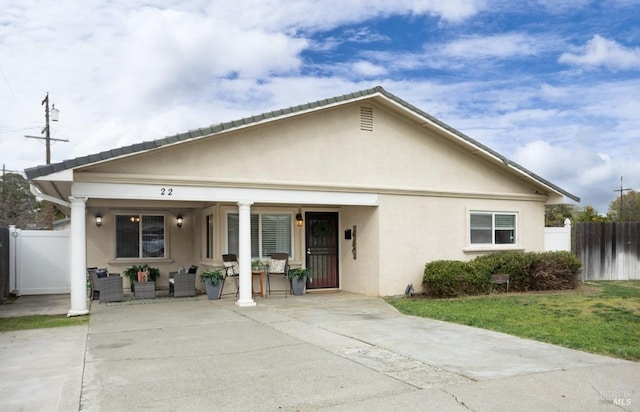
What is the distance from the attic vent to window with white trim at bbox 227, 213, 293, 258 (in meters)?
3.10

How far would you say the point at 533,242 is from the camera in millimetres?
15789

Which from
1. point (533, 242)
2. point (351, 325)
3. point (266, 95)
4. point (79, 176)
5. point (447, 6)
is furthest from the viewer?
point (266, 95)

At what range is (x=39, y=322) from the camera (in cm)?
997

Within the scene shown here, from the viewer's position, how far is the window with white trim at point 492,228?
14984 mm

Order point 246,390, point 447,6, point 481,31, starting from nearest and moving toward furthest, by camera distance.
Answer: point 246,390
point 447,6
point 481,31

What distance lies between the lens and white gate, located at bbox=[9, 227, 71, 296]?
15125 millimetres

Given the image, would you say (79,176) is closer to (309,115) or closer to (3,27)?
(3,27)

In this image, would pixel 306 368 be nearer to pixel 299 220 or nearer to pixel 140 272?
pixel 299 220

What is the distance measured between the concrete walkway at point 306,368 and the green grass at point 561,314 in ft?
1.78

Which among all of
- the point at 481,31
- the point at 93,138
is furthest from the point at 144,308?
the point at 93,138

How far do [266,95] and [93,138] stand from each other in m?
16.3

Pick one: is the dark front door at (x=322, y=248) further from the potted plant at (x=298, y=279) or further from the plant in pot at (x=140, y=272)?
the plant in pot at (x=140, y=272)

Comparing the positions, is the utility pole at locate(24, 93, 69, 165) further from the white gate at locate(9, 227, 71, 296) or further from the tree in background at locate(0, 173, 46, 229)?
the white gate at locate(9, 227, 71, 296)

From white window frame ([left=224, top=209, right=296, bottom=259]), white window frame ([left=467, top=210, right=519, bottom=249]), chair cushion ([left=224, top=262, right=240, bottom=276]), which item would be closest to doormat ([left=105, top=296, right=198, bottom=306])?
chair cushion ([left=224, top=262, right=240, bottom=276])
